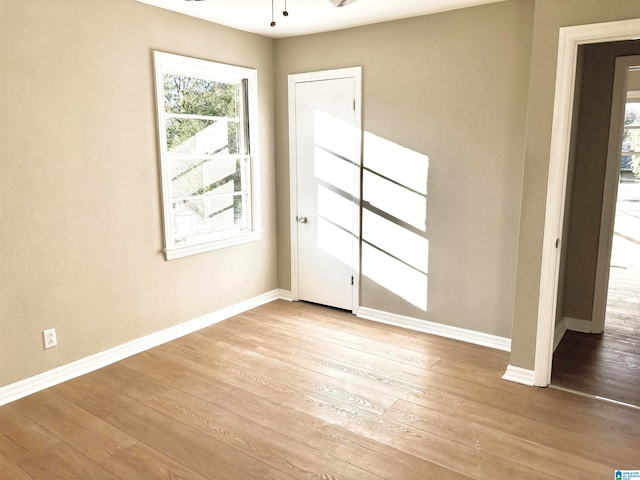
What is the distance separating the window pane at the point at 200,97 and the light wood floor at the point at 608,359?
133 inches

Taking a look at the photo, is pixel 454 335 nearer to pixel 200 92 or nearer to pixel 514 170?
pixel 514 170

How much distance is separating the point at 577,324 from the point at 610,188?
47.0 inches

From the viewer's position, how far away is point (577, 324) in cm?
404

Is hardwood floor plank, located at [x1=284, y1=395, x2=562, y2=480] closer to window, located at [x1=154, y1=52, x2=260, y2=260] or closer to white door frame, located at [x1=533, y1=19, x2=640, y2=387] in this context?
white door frame, located at [x1=533, y1=19, x2=640, y2=387]

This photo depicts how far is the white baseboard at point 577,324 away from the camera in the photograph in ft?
13.1

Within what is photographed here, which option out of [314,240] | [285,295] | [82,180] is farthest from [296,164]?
[82,180]

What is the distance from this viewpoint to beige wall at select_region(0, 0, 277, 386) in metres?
2.79

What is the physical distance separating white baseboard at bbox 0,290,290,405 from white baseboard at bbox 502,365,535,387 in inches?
96.1

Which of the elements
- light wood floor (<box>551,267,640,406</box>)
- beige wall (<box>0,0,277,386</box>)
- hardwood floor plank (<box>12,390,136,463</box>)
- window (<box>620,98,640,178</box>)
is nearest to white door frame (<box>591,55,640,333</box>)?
light wood floor (<box>551,267,640,406</box>)

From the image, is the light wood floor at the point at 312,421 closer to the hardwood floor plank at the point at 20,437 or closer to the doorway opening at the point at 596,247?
the hardwood floor plank at the point at 20,437

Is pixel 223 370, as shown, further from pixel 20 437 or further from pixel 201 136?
pixel 201 136

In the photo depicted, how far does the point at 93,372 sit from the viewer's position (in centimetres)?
325

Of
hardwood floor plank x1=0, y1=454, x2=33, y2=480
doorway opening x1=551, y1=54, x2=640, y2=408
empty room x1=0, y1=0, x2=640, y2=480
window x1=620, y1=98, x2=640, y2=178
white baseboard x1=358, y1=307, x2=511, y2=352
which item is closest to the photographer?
hardwood floor plank x1=0, y1=454, x2=33, y2=480

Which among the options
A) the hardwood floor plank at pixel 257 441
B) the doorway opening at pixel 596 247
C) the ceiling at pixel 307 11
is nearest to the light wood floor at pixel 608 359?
the doorway opening at pixel 596 247
